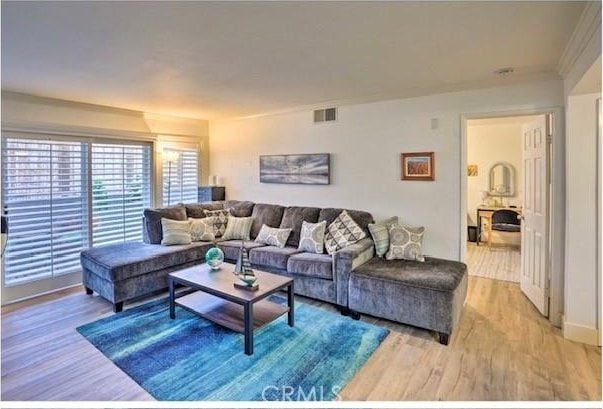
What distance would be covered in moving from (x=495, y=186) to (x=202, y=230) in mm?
5943

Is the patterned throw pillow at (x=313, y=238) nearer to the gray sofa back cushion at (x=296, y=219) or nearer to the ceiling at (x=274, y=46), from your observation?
the gray sofa back cushion at (x=296, y=219)

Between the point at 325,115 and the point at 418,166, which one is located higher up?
the point at 325,115

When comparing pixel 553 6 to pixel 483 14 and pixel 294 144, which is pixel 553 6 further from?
pixel 294 144

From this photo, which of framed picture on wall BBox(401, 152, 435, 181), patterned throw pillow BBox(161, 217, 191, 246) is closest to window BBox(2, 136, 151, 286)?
patterned throw pillow BBox(161, 217, 191, 246)

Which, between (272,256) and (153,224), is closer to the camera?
(272,256)

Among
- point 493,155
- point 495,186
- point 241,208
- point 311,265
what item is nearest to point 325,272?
point 311,265

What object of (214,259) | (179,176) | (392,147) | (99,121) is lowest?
(214,259)

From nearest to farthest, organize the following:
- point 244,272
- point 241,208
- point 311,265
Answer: point 244,272
point 311,265
point 241,208

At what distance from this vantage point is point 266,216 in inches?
197

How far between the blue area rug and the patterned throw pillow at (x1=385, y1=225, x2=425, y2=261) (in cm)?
86

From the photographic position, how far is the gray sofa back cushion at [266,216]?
491 centimetres

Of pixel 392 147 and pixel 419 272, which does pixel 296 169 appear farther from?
pixel 419 272

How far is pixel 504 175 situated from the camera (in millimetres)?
7020

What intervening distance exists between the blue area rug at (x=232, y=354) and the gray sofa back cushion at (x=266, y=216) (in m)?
1.67
